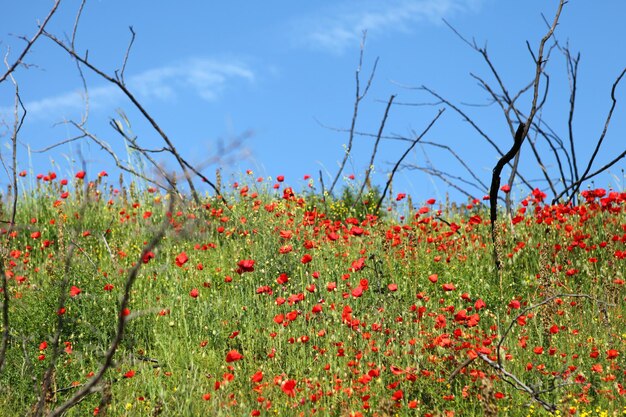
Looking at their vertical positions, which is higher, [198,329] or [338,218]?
[338,218]

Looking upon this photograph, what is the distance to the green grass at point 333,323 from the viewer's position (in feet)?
13.4

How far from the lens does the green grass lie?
13.4ft

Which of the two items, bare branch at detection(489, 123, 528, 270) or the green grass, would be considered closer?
the green grass

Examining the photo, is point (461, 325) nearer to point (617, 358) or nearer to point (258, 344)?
point (617, 358)

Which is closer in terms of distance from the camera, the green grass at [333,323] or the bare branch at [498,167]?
the green grass at [333,323]

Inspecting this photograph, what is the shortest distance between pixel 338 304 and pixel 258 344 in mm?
792

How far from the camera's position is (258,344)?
491cm

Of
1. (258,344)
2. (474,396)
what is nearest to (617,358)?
(474,396)

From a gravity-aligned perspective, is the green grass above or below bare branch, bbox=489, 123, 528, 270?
below

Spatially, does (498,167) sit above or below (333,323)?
above

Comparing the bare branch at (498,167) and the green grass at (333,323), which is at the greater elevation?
the bare branch at (498,167)

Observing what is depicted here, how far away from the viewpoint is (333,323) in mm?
5164

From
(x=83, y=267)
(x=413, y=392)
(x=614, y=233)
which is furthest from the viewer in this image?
(x=614, y=233)

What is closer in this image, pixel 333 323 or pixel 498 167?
pixel 333 323
